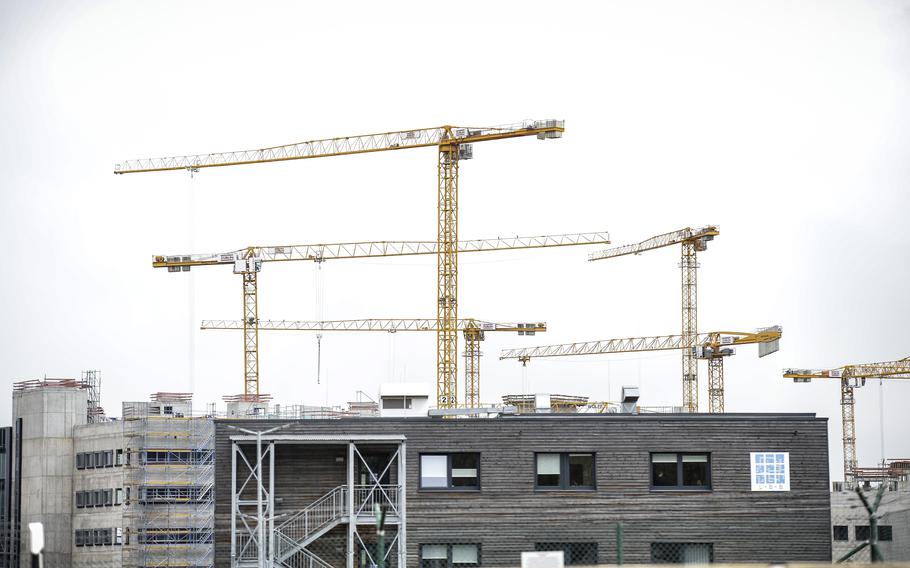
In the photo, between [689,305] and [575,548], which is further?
[689,305]

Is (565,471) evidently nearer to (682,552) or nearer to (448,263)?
(682,552)

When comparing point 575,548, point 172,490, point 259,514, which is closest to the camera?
point 259,514

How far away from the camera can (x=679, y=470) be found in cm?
4706

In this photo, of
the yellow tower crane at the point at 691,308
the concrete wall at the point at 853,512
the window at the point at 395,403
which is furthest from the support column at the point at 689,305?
the window at the point at 395,403

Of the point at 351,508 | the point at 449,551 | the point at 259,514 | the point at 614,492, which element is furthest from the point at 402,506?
the point at 614,492

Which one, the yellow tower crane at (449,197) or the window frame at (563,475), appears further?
the yellow tower crane at (449,197)

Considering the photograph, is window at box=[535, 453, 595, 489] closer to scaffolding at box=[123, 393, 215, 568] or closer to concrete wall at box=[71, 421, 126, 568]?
scaffolding at box=[123, 393, 215, 568]

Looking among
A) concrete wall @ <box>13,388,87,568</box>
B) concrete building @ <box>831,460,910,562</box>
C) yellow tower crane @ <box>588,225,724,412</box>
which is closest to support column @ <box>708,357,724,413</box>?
yellow tower crane @ <box>588,225,724,412</box>

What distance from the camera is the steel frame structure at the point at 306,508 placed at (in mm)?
46312

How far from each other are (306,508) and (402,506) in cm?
310

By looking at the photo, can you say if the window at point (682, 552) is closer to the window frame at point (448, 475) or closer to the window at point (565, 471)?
the window at point (565, 471)

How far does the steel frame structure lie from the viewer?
152ft

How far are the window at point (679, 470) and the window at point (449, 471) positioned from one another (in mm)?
5693

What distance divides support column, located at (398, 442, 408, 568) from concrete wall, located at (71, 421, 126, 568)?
125ft
